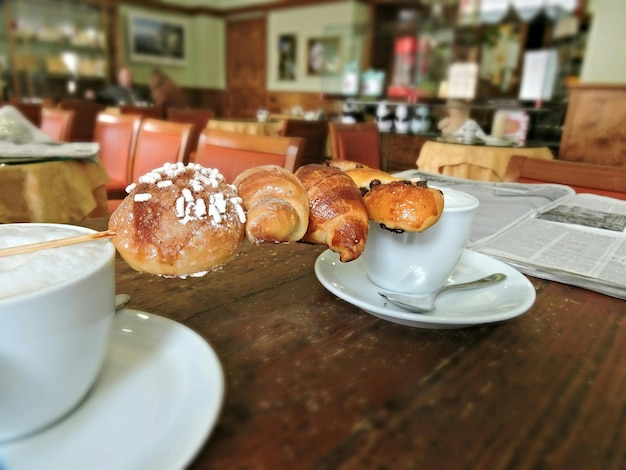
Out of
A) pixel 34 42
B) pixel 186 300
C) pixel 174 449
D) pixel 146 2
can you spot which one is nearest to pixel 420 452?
pixel 174 449

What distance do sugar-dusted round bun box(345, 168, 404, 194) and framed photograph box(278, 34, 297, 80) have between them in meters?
6.09

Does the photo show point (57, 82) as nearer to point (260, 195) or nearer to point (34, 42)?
point (34, 42)

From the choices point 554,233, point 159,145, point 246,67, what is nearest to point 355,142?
point 159,145

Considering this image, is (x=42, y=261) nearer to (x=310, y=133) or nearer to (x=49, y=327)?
(x=49, y=327)

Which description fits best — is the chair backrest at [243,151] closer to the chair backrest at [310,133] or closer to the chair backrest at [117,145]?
the chair backrest at [117,145]

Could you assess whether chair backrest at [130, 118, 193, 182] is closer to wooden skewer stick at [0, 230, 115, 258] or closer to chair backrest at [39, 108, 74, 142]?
chair backrest at [39, 108, 74, 142]

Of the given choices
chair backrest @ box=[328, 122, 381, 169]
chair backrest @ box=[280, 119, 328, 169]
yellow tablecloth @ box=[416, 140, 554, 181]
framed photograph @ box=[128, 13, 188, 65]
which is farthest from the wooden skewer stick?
framed photograph @ box=[128, 13, 188, 65]

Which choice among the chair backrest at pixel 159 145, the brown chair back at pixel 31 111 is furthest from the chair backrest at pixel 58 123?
the chair backrest at pixel 159 145

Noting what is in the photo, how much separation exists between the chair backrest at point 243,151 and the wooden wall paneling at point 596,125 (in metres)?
2.49

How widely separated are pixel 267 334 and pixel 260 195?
133 mm

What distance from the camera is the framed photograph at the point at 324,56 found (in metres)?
5.37

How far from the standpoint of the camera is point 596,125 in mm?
2676

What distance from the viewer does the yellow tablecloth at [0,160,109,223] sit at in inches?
49.1

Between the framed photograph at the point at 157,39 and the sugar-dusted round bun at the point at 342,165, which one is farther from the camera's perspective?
the framed photograph at the point at 157,39
